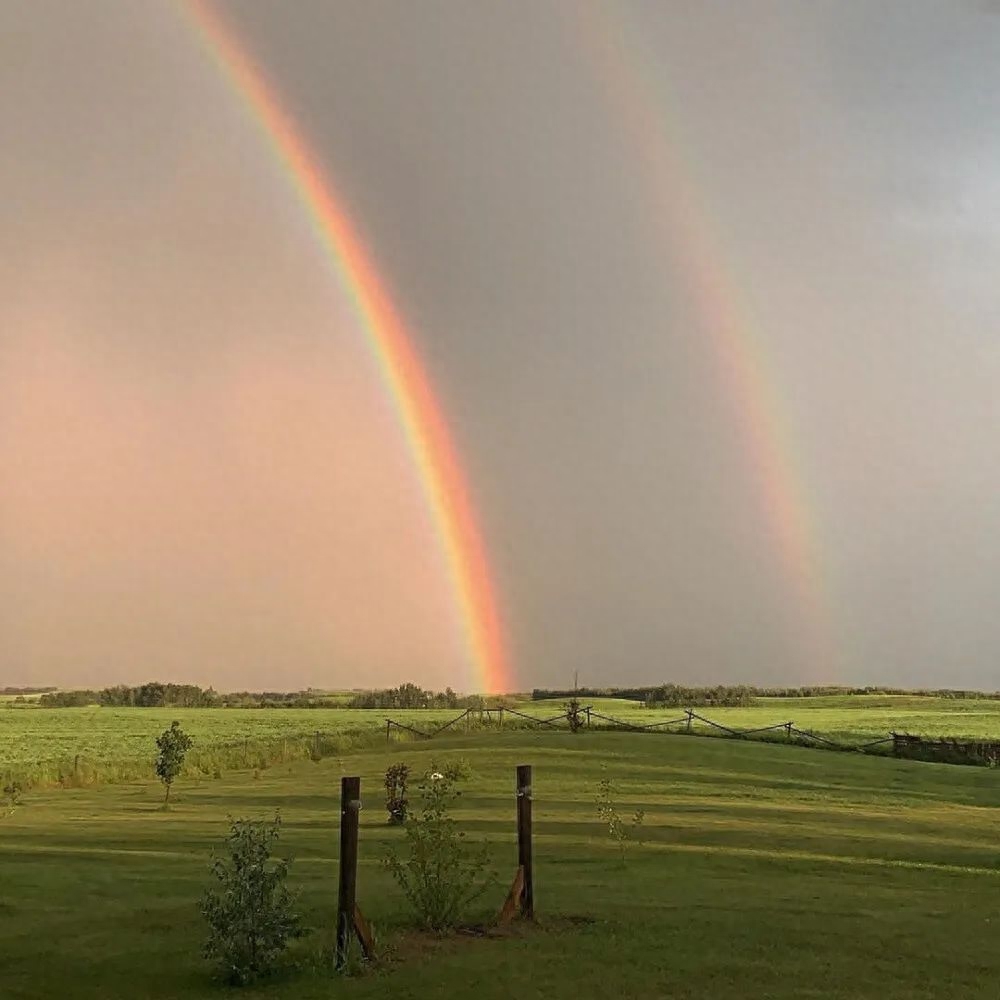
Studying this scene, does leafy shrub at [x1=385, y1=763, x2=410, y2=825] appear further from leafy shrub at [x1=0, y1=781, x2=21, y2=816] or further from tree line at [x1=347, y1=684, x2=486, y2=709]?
tree line at [x1=347, y1=684, x2=486, y2=709]

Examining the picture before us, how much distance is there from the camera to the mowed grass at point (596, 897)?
457 inches

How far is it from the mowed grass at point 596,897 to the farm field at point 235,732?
12.1m

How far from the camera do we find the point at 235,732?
91.9 m

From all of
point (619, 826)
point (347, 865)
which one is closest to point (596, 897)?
point (347, 865)

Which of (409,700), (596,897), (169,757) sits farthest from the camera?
(409,700)

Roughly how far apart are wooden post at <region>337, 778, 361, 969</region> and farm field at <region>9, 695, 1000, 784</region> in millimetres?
34577

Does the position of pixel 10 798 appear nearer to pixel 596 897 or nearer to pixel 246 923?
pixel 596 897

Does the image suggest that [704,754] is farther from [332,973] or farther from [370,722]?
[370,722]

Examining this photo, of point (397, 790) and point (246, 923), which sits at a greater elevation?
point (397, 790)

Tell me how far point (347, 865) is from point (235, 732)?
277 feet

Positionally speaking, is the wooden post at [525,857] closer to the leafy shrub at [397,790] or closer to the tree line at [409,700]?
the leafy shrub at [397,790]

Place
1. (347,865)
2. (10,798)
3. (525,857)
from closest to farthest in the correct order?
(347,865)
(525,857)
(10,798)

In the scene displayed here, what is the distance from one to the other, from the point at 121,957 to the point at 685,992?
21.9 feet

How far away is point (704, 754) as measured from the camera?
47031 mm
